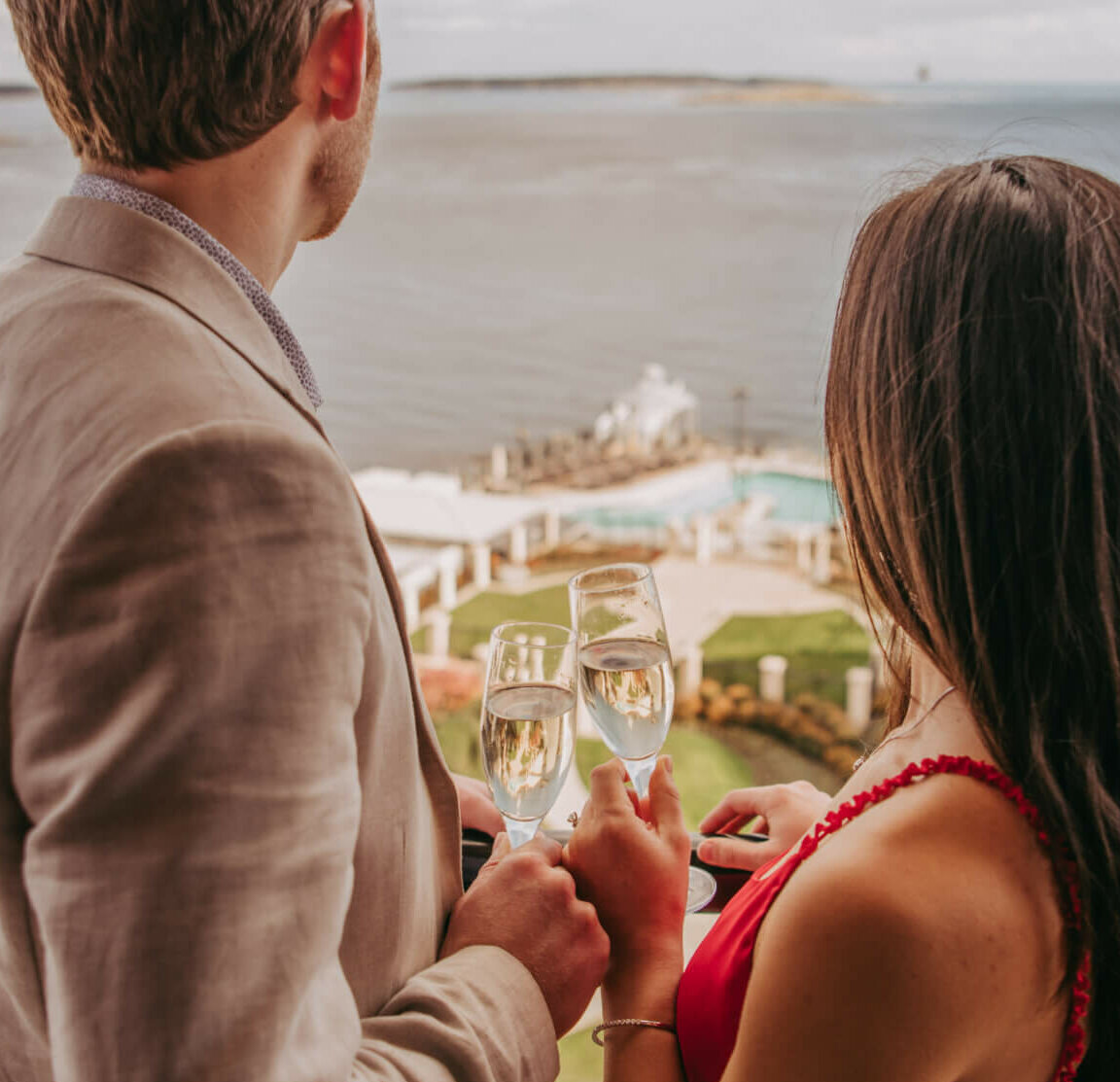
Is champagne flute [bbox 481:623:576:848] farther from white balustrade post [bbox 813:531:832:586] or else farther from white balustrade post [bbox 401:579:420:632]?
white balustrade post [bbox 813:531:832:586]

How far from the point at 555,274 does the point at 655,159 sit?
7.50ft

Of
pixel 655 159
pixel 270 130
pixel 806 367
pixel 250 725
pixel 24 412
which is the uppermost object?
pixel 270 130

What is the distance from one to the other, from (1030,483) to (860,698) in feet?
19.4

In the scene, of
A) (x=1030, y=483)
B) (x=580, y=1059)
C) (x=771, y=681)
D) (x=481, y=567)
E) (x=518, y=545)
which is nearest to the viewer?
(x=1030, y=483)

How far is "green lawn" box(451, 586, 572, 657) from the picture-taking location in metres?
Answer: 7.54

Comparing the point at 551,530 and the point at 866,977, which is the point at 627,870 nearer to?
the point at 866,977

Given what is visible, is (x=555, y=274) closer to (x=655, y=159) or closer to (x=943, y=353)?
(x=655, y=159)

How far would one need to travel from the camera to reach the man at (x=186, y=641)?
0.51 m

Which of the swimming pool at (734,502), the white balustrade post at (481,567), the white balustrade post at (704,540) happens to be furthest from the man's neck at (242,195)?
the swimming pool at (734,502)

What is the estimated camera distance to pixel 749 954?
34.1 inches

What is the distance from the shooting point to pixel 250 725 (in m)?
0.52

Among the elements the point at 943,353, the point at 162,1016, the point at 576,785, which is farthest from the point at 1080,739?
the point at 576,785

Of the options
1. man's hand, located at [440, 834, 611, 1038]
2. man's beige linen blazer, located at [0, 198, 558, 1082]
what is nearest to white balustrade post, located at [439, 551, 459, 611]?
man's hand, located at [440, 834, 611, 1038]

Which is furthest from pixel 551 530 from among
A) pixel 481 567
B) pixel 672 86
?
pixel 672 86
